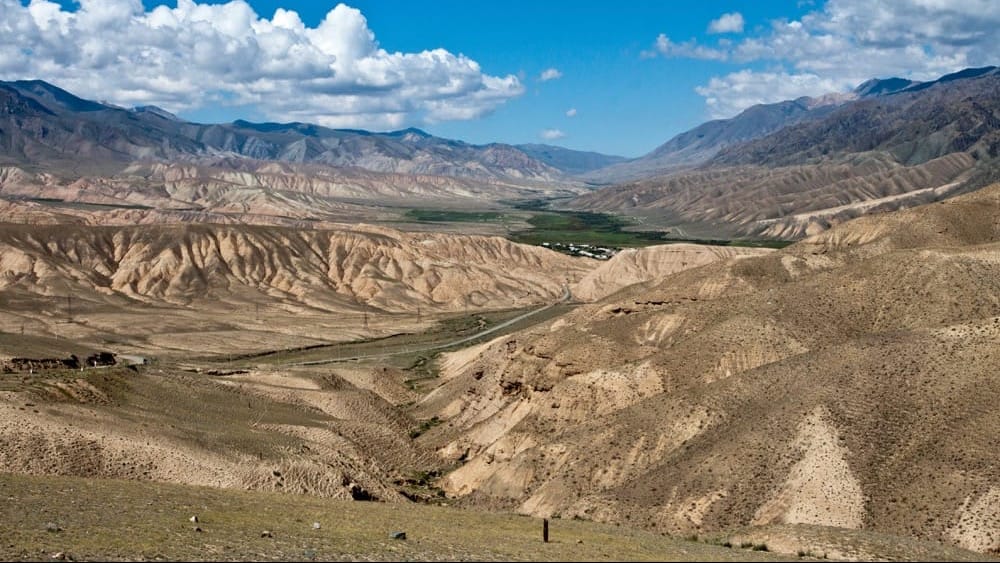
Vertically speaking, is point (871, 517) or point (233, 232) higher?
point (233, 232)

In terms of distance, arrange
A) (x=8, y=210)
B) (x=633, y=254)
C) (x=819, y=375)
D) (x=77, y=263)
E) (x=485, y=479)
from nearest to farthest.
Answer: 1. (x=819, y=375)
2. (x=485, y=479)
3. (x=77, y=263)
4. (x=633, y=254)
5. (x=8, y=210)

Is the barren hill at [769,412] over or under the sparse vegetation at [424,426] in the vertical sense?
over

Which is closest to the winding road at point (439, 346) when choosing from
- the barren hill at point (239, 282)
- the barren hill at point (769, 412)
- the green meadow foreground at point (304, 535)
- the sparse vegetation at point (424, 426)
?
the barren hill at point (239, 282)

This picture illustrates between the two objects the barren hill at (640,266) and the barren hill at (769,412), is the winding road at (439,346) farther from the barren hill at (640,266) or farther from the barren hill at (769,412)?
the barren hill at (769,412)

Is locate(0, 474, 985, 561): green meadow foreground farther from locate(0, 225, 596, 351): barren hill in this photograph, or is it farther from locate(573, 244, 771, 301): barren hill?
locate(573, 244, 771, 301): barren hill

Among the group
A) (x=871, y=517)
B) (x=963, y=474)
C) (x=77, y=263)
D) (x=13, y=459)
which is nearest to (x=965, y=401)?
(x=963, y=474)

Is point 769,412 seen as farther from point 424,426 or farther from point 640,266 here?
point 640,266

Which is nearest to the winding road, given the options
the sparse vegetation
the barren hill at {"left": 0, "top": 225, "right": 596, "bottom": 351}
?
the barren hill at {"left": 0, "top": 225, "right": 596, "bottom": 351}

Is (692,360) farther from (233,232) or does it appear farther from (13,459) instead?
(233,232)

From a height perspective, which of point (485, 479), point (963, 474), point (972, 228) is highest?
point (972, 228)
